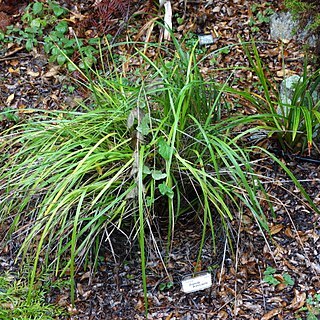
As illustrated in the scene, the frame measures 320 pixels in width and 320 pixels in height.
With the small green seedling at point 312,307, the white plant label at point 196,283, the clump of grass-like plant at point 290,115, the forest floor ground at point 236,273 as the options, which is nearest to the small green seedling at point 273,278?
the forest floor ground at point 236,273

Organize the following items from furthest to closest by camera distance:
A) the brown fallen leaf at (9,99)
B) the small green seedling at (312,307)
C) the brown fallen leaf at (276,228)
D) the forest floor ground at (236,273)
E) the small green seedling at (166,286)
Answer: the brown fallen leaf at (9,99) → the brown fallen leaf at (276,228) → the small green seedling at (166,286) → the forest floor ground at (236,273) → the small green seedling at (312,307)

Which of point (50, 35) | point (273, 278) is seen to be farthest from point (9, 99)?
point (273, 278)

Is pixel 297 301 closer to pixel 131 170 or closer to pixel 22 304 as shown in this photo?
pixel 131 170

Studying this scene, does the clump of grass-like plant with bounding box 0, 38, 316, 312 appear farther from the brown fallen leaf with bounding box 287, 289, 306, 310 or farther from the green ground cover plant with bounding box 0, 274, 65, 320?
the brown fallen leaf with bounding box 287, 289, 306, 310

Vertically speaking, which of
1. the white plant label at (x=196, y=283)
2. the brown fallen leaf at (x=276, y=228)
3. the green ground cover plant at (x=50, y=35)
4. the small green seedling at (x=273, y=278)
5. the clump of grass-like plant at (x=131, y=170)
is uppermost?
the green ground cover plant at (x=50, y=35)

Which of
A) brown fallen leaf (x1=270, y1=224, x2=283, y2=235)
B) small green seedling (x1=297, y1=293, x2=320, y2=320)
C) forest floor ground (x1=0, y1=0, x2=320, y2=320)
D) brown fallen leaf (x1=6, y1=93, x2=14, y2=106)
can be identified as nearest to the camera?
small green seedling (x1=297, y1=293, x2=320, y2=320)

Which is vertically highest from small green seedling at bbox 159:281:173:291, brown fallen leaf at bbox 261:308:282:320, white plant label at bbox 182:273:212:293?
white plant label at bbox 182:273:212:293

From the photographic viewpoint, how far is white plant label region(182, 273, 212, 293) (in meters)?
2.88

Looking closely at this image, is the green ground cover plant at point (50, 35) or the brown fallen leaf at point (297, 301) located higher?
the green ground cover plant at point (50, 35)

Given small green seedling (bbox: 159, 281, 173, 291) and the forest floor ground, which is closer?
the forest floor ground

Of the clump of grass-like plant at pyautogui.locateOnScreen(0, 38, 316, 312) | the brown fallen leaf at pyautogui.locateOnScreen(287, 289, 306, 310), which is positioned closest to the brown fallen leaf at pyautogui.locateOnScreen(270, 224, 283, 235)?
the clump of grass-like plant at pyautogui.locateOnScreen(0, 38, 316, 312)

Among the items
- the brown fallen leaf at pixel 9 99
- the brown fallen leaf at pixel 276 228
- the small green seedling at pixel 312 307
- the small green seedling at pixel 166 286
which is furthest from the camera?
the brown fallen leaf at pixel 9 99

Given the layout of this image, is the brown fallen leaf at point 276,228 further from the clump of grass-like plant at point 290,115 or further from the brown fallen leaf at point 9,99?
the brown fallen leaf at point 9,99

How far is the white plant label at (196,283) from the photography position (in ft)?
9.45
